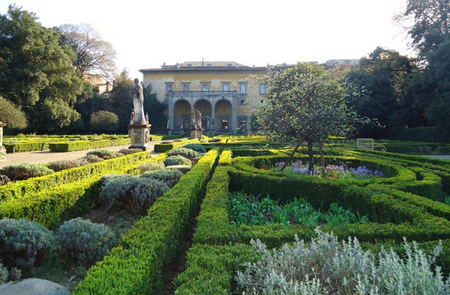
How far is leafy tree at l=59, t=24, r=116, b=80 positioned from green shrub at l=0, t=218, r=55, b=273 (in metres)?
39.3

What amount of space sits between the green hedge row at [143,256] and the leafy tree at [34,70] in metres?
28.5

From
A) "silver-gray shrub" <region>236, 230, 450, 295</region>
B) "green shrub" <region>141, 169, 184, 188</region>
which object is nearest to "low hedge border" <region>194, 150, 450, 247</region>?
"silver-gray shrub" <region>236, 230, 450, 295</region>

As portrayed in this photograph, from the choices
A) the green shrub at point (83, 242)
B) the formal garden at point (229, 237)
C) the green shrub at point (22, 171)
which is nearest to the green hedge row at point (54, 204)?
the formal garden at point (229, 237)

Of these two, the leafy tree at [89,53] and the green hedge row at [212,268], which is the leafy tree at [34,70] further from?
the green hedge row at [212,268]

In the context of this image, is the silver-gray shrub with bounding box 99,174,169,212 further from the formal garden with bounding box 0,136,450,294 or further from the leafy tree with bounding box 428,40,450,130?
the leafy tree with bounding box 428,40,450,130

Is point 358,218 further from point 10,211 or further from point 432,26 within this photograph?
point 432,26

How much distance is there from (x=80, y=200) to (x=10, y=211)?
1.30m

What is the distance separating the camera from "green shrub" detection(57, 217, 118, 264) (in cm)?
304

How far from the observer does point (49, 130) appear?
29.3m

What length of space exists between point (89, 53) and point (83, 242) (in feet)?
135

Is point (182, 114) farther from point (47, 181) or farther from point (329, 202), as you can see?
A: point (329, 202)

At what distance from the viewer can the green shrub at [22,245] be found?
2.77 m

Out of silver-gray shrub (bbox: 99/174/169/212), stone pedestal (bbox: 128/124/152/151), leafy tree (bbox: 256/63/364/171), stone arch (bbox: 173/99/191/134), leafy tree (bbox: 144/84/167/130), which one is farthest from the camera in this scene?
stone arch (bbox: 173/99/191/134)

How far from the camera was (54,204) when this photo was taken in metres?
3.95
